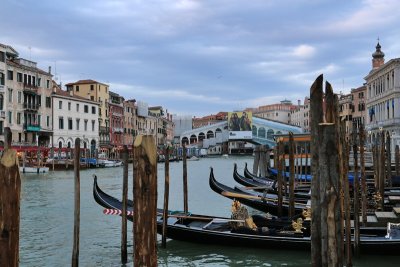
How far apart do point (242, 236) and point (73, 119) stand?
85.8 feet

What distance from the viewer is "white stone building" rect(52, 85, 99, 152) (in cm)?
2962

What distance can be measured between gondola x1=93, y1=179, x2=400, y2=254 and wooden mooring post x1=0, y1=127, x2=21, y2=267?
4.17 metres

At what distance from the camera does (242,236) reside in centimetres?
633

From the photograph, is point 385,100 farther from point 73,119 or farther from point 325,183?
point 325,183

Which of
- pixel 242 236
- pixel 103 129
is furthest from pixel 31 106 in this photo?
pixel 242 236

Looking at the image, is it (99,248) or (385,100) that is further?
(385,100)

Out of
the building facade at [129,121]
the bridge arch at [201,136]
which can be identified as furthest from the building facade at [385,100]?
the bridge arch at [201,136]

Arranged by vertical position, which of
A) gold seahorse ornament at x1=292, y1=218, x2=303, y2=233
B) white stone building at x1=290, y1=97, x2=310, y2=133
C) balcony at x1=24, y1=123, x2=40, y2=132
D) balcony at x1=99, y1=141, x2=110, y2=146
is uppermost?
white stone building at x1=290, y1=97, x2=310, y2=133

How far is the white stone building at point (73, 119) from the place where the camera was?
97.2ft

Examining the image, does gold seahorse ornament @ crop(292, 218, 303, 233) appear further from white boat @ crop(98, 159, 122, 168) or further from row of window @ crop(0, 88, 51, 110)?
white boat @ crop(98, 159, 122, 168)

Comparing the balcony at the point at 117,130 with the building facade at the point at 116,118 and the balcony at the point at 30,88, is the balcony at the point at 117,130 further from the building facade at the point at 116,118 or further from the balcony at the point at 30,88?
the balcony at the point at 30,88

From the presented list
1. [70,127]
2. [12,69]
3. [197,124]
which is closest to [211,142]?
[197,124]

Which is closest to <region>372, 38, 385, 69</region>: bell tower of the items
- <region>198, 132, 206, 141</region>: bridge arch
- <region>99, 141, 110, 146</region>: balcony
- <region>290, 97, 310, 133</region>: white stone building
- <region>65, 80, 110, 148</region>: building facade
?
<region>65, 80, 110, 148</region>: building facade

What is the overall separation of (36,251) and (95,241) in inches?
35.4
